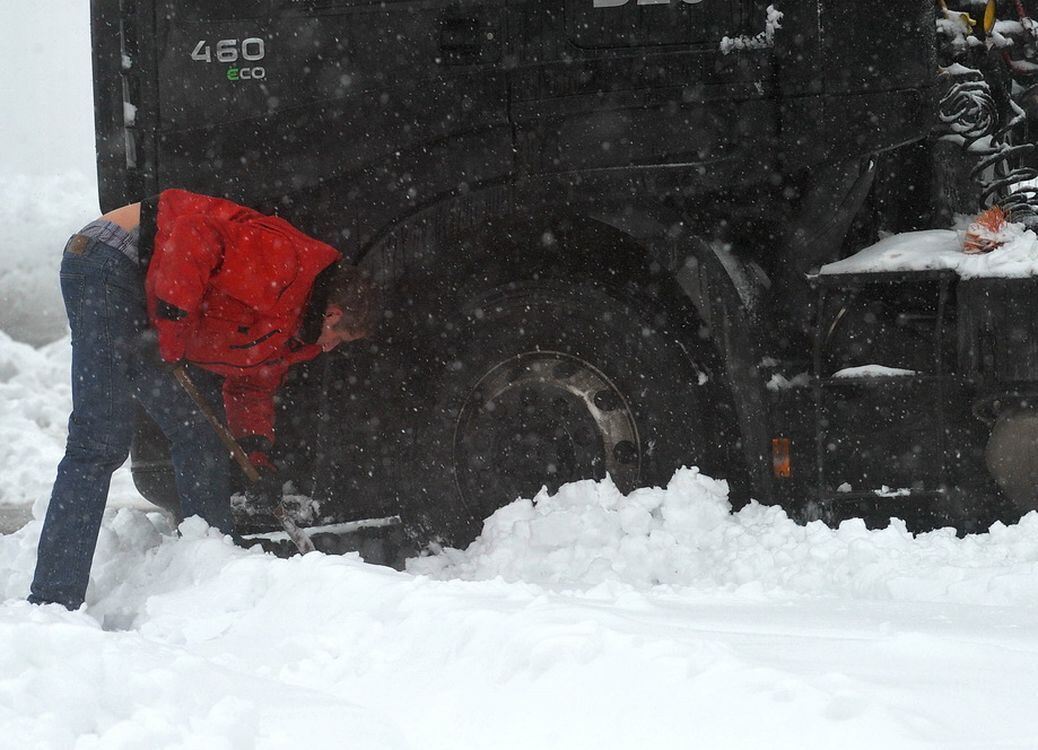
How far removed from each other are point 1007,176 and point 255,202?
2689 mm

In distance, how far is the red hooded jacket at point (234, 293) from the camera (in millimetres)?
3301

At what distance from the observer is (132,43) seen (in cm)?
368

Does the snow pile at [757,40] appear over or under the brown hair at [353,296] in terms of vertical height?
over

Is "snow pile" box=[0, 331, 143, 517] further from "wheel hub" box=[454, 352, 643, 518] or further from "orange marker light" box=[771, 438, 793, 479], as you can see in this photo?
"orange marker light" box=[771, 438, 793, 479]

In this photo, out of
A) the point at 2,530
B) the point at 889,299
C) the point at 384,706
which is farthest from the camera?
the point at 2,530

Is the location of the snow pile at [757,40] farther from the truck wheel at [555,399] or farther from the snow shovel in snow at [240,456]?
the snow shovel in snow at [240,456]

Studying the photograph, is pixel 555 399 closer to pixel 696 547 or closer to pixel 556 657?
pixel 696 547

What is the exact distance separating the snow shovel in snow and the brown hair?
1.79ft

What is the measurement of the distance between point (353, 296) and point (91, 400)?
2.90 ft

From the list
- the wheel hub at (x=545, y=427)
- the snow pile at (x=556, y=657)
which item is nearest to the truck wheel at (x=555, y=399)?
the wheel hub at (x=545, y=427)

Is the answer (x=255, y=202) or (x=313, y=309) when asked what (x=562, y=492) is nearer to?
(x=313, y=309)

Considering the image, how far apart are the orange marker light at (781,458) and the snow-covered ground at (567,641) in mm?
132

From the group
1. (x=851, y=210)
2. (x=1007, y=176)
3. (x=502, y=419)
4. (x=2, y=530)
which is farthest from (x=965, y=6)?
(x=2, y=530)

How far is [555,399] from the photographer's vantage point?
3.75m
